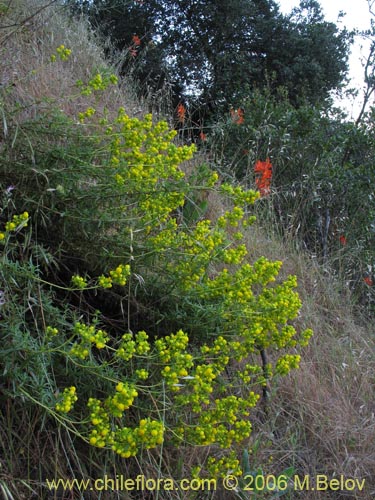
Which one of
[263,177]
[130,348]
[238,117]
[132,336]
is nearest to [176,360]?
[130,348]

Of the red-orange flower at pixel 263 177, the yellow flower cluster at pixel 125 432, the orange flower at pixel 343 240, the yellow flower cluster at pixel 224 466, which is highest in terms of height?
the red-orange flower at pixel 263 177

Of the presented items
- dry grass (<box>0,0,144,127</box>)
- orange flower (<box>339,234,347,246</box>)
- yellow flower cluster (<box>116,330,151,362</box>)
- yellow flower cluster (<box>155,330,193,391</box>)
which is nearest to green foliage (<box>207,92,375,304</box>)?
orange flower (<box>339,234,347,246</box>)

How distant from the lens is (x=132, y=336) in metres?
1.78

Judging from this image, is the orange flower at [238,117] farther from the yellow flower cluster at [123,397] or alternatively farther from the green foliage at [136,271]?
the yellow flower cluster at [123,397]

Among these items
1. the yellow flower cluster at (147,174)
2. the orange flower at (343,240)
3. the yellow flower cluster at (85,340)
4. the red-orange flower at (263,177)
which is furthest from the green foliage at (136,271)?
the orange flower at (343,240)

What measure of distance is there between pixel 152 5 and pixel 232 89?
1.52 m

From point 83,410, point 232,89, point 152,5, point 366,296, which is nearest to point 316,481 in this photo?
point 83,410

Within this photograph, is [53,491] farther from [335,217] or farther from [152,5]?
[152,5]

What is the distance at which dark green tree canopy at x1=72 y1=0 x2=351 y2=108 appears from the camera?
7.20 m

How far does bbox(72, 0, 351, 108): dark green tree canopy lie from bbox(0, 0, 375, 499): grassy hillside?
496 cm

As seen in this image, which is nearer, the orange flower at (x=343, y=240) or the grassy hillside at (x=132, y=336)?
the grassy hillside at (x=132, y=336)

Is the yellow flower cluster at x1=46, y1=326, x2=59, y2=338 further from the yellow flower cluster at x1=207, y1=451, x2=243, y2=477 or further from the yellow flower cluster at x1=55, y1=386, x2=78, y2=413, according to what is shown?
the yellow flower cluster at x1=207, y1=451, x2=243, y2=477

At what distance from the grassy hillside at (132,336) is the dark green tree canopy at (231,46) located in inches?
195

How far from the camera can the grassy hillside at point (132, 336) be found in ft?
5.06
